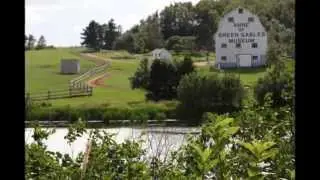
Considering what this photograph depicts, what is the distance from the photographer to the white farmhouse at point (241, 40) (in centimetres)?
253

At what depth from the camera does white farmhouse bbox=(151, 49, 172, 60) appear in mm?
3216

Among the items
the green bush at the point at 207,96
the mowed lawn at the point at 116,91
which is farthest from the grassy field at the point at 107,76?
the green bush at the point at 207,96

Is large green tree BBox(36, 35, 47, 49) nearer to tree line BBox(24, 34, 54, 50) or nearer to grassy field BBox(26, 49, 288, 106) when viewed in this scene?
tree line BBox(24, 34, 54, 50)

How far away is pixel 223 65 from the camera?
10.1 feet

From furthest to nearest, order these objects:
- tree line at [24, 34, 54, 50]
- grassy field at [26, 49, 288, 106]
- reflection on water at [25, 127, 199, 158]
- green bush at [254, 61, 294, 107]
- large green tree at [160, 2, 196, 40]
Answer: large green tree at [160, 2, 196, 40] → grassy field at [26, 49, 288, 106] → reflection on water at [25, 127, 199, 158] → green bush at [254, 61, 294, 107] → tree line at [24, 34, 54, 50]

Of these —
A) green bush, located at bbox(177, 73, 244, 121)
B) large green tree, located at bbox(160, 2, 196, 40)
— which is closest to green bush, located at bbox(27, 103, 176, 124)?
green bush, located at bbox(177, 73, 244, 121)

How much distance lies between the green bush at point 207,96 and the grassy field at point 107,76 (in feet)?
0.33

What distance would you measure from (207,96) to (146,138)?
1.04 feet

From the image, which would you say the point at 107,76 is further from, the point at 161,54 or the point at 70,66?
the point at 161,54

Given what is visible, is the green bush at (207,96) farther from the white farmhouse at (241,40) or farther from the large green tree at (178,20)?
the large green tree at (178,20)

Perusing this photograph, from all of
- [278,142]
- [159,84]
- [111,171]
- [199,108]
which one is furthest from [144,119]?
[278,142]

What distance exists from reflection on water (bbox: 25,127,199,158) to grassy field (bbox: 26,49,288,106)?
0.36 m
